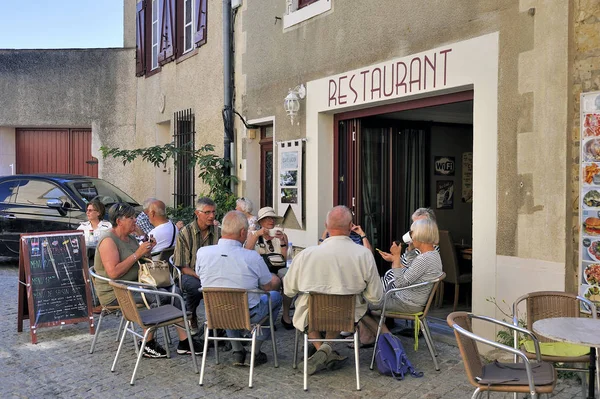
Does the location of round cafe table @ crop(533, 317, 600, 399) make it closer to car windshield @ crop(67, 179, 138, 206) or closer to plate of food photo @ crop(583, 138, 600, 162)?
plate of food photo @ crop(583, 138, 600, 162)

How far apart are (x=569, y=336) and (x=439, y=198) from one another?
5.57m

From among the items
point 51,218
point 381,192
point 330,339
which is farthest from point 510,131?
point 51,218

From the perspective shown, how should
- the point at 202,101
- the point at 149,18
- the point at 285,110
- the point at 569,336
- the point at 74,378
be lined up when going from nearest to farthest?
the point at 569,336, the point at 74,378, the point at 285,110, the point at 202,101, the point at 149,18

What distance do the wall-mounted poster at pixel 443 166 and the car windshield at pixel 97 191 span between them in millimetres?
4883

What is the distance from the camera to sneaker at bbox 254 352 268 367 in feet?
16.9

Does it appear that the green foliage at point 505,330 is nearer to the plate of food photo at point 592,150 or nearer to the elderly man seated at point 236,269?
the plate of food photo at point 592,150

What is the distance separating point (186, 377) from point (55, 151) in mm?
12386

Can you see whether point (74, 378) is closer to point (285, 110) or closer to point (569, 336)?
point (569, 336)

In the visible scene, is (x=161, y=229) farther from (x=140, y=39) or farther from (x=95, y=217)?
(x=140, y=39)

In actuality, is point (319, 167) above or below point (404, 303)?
above

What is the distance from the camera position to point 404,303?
5105 mm

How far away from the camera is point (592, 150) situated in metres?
4.69

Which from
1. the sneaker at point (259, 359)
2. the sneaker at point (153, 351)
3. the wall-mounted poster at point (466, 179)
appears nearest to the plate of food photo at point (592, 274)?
the sneaker at point (259, 359)

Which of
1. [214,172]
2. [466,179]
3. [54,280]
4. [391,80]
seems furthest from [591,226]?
[214,172]
